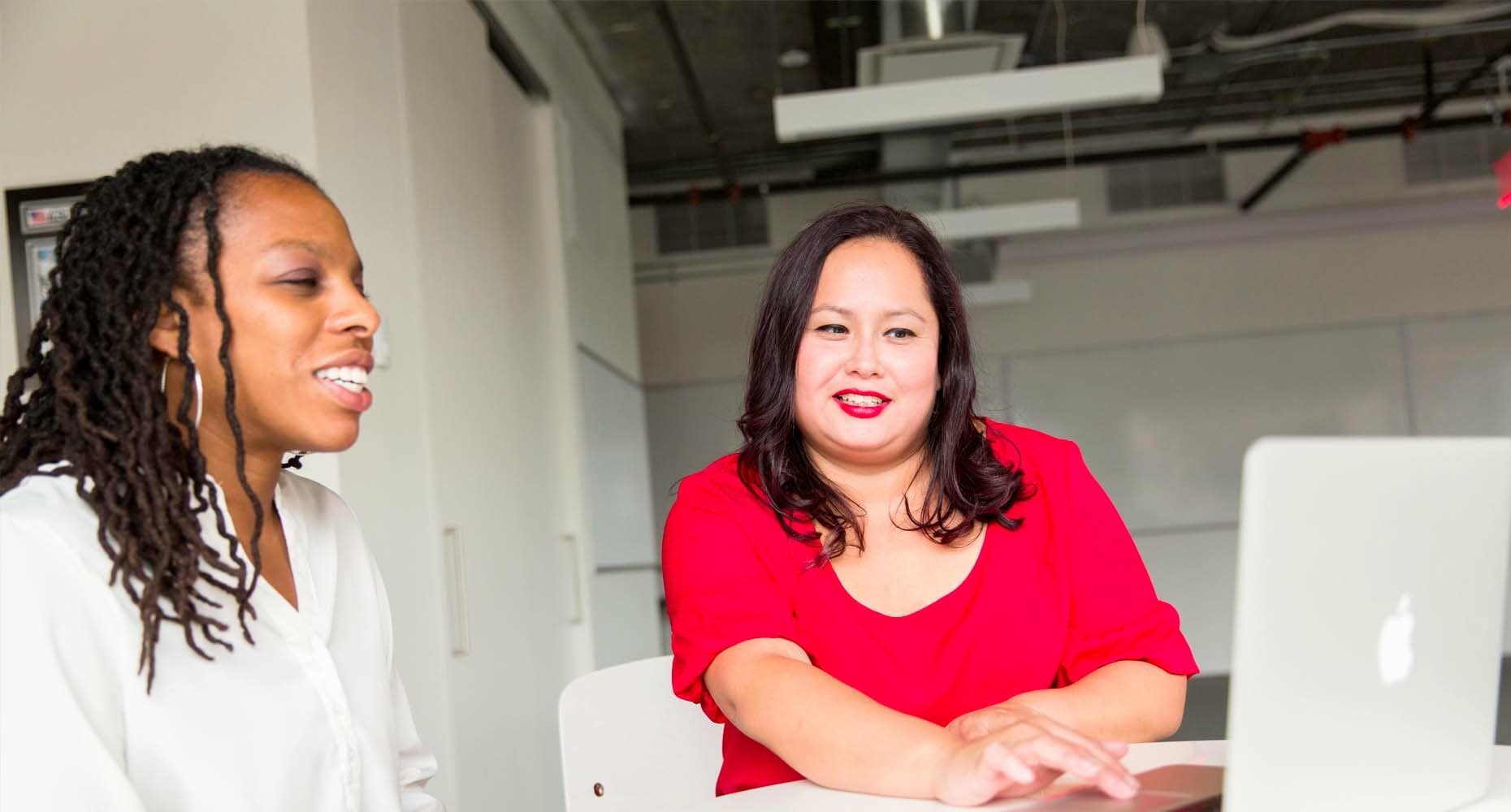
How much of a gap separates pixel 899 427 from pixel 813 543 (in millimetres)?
189

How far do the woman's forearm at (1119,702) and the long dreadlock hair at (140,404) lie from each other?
2.81ft

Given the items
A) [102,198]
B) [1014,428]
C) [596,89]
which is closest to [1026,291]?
[596,89]

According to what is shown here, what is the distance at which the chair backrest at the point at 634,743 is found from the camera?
1786 mm

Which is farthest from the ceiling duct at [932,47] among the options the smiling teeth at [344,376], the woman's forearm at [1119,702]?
the smiling teeth at [344,376]

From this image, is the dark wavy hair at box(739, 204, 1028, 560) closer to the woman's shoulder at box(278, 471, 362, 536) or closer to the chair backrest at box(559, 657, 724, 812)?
the chair backrest at box(559, 657, 724, 812)

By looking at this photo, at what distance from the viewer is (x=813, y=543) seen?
1707mm

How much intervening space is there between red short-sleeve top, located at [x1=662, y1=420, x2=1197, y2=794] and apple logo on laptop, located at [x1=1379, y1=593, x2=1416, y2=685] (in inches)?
24.7

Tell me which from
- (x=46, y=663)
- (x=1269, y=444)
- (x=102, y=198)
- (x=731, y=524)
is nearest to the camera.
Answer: (x=1269, y=444)

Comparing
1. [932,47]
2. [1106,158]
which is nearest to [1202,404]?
[1106,158]

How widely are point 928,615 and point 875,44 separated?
6012mm

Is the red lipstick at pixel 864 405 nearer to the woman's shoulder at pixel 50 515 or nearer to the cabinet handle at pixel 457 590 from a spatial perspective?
the woman's shoulder at pixel 50 515

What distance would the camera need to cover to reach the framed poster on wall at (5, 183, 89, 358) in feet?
8.80

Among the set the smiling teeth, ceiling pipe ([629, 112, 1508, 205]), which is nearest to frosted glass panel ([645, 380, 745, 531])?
ceiling pipe ([629, 112, 1508, 205])

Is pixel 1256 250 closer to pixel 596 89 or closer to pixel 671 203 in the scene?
pixel 671 203
